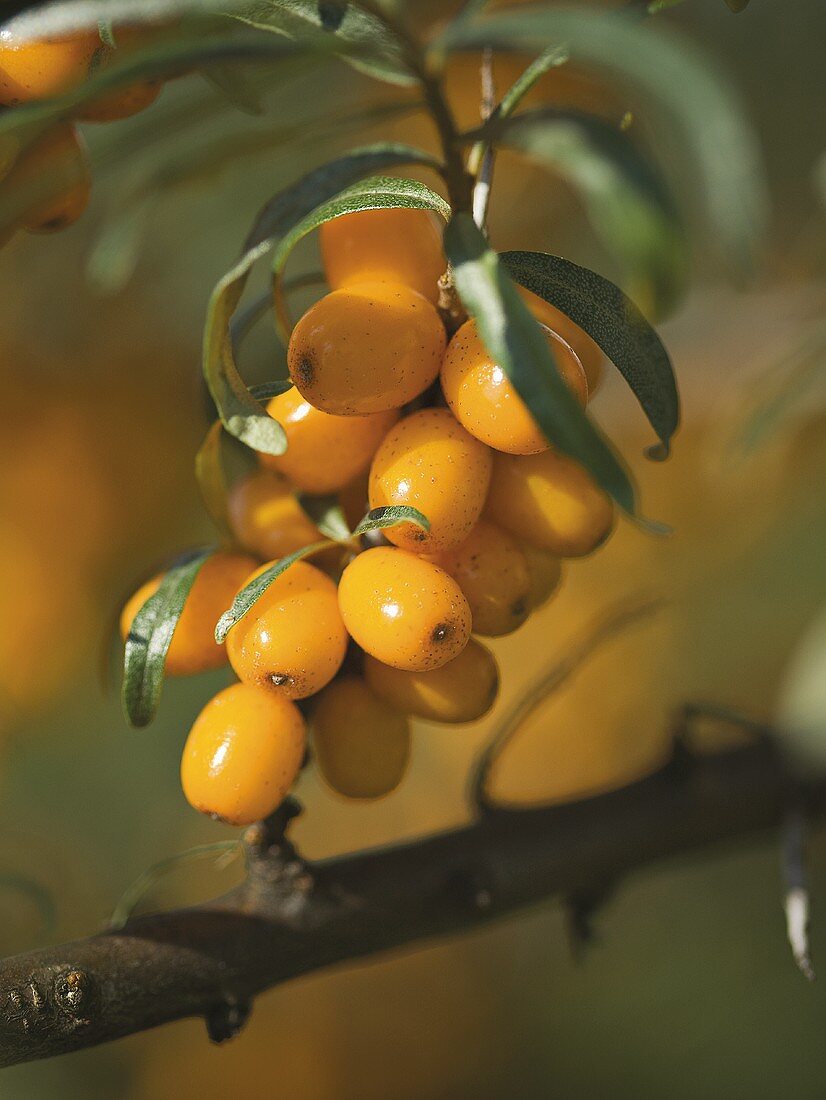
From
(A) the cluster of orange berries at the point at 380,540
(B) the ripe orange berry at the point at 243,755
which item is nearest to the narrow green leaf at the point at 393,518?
(A) the cluster of orange berries at the point at 380,540

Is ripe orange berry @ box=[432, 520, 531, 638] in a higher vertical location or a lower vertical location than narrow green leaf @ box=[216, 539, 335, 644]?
lower

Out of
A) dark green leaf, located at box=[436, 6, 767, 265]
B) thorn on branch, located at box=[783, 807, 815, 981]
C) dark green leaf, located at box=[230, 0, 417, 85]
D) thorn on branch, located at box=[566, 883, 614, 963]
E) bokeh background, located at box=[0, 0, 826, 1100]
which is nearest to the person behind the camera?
dark green leaf, located at box=[436, 6, 767, 265]

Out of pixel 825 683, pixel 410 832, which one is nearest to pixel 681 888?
pixel 410 832

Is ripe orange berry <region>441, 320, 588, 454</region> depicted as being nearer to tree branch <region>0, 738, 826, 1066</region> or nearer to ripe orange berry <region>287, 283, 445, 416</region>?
ripe orange berry <region>287, 283, 445, 416</region>

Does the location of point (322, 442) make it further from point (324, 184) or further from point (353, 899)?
point (353, 899)

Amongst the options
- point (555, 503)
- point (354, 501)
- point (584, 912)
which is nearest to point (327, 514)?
point (354, 501)

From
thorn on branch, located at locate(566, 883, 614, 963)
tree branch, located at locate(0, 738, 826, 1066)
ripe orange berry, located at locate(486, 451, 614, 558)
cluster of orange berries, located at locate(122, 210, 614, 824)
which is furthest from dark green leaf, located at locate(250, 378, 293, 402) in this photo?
thorn on branch, located at locate(566, 883, 614, 963)

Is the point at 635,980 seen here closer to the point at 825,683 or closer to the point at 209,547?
the point at 825,683
